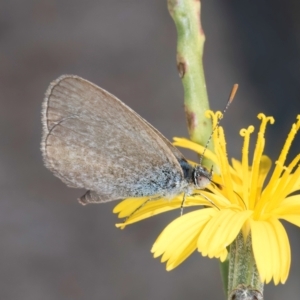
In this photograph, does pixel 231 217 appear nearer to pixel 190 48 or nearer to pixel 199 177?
pixel 199 177

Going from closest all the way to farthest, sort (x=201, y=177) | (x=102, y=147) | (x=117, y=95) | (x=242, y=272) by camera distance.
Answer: (x=242, y=272) → (x=201, y=177) → (x=102, y=147) → (x=117, y=95)

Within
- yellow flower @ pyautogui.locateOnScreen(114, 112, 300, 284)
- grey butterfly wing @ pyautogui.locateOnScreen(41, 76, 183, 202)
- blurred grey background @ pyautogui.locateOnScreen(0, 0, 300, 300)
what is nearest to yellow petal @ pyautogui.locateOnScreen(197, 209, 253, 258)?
yellow flower @ pyautogui.locateOnScreen(114, 112, 300, 284)

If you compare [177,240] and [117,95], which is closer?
[177,240]

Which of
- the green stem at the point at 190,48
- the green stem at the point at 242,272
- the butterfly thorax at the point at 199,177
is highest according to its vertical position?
the green stem at the point at 190,48

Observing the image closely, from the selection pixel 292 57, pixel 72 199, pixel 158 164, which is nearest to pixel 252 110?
pixel 292 57

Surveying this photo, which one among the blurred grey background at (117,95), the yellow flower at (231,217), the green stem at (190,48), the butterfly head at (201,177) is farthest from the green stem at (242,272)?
the blurred grey background at (117,95)

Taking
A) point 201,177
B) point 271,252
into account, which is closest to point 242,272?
point 271,252

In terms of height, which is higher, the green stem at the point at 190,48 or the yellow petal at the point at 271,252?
the green stem at the point at 190,48

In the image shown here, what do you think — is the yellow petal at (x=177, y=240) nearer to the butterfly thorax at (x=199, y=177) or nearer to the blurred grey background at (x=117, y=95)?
the butterfly thorax at (x=199, y=177)
